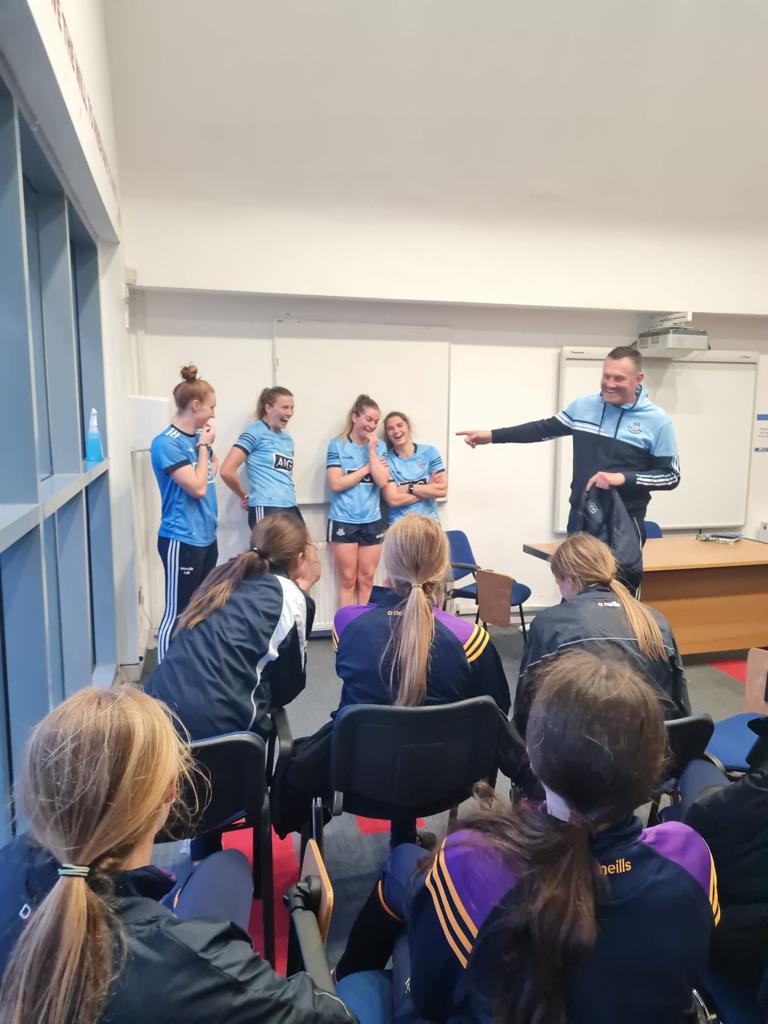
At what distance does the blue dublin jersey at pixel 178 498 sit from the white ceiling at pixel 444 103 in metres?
1.56

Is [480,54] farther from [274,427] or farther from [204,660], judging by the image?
[204,660]

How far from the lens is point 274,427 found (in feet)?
12.9

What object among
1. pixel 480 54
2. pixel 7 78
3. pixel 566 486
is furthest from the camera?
pixel 566 486

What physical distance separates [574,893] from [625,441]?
250cm

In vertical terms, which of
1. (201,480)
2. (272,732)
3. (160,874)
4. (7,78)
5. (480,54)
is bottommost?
(272,732)

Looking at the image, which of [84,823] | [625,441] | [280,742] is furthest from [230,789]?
[625,441]

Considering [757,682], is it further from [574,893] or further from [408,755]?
[574,893]

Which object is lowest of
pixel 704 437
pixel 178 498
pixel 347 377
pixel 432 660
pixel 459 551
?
pixel 459 551

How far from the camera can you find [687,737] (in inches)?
62.6

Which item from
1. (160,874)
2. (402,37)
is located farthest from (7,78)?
(402,37)

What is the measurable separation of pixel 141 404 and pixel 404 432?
160cm

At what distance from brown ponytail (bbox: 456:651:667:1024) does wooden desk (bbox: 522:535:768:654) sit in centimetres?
269

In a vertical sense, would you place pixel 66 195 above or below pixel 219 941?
above

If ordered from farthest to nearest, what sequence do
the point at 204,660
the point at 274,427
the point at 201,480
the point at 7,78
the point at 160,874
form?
1. the point at 274,427
2. the point at 201,480
3. the point at 204,660
4. the point at 7,78
5. the point at 160,874
